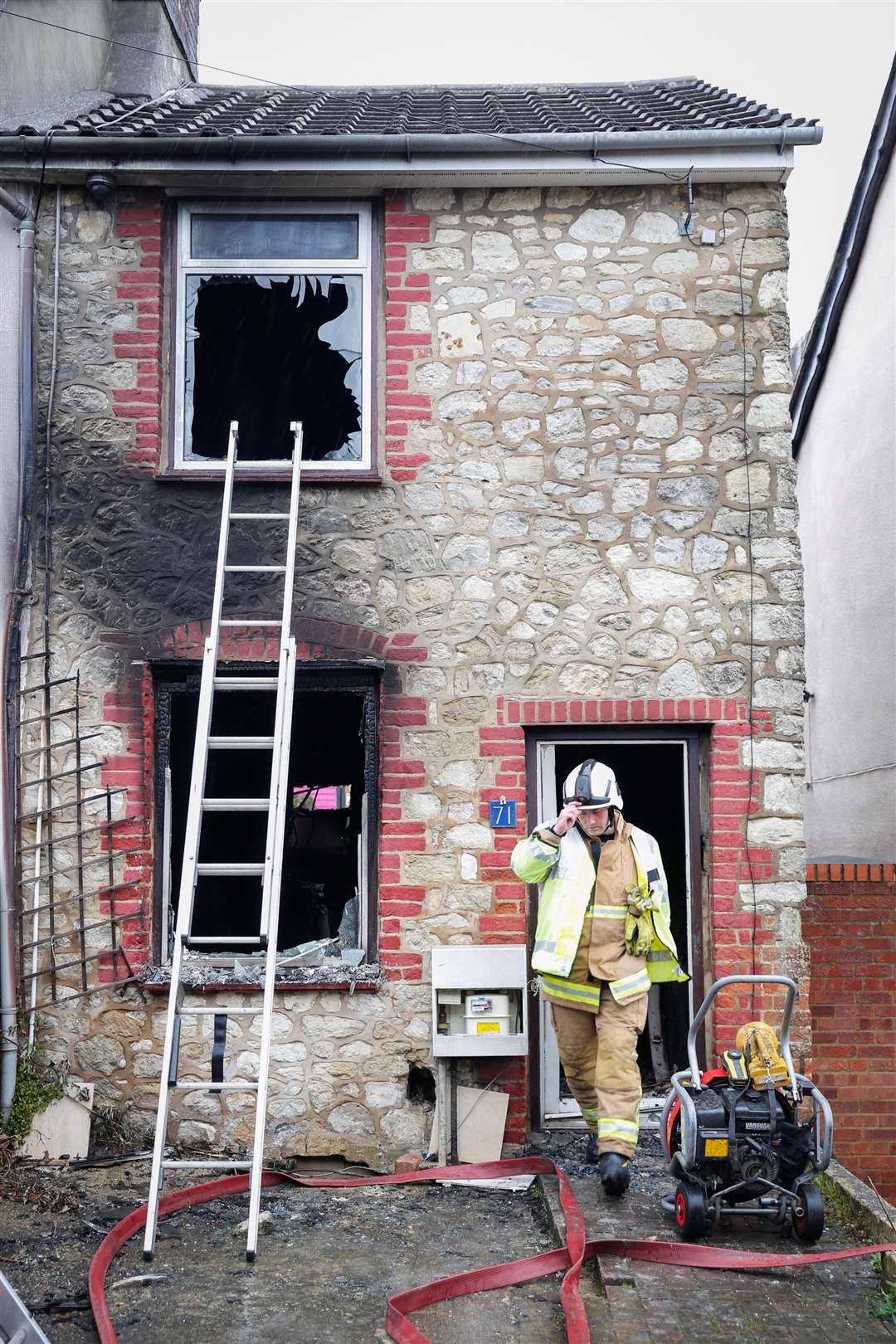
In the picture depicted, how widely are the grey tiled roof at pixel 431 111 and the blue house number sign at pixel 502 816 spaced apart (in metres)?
3.82

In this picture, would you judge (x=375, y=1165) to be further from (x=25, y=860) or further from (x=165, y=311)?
(x=165, y=311)

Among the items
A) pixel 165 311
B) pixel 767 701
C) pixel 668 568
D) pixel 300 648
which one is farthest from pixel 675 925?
pixel 165 311

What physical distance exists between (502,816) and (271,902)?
1879 mm

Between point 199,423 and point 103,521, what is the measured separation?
2.79 feet

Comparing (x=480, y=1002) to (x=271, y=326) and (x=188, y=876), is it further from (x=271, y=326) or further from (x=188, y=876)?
(x=271, y=326)

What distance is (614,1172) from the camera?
5.81 metres

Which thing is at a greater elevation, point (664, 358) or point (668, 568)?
point (664, 358)

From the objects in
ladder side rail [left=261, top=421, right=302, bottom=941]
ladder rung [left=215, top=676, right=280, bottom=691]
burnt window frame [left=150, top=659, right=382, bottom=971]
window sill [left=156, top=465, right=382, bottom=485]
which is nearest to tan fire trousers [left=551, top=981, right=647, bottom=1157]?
burnt window frame [left=150, top=659, right=382, bottom=971]

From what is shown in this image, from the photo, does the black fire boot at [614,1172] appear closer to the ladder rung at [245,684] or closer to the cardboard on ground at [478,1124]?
the cardboard on ground at [478,1124]

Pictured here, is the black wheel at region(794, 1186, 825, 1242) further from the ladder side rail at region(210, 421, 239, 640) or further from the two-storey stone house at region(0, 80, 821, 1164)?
the ladder side rail at region(210, 421, 239, 640)

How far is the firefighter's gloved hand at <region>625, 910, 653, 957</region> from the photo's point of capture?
6.16 metres

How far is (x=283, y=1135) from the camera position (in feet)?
23.0

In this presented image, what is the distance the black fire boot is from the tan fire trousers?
33mm

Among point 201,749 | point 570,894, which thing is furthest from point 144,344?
point 570,894
